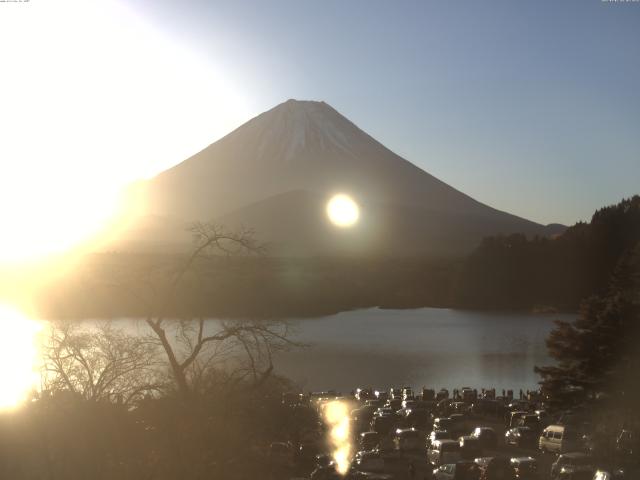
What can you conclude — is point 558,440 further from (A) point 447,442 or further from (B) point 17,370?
(B) point 17,370

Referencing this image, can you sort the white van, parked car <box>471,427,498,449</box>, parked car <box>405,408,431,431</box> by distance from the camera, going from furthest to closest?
1. parked car <box>405,408,431,431</box>
2. parked car <box>471,427,498,449</box>
3. the white van

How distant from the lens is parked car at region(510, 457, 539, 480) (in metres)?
9.94

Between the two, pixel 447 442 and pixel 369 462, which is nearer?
pixel 369 462

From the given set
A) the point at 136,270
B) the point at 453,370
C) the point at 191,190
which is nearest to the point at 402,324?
the point at 453,370

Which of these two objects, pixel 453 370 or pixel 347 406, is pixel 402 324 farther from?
pixel 347 406

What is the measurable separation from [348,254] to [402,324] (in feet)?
95.4

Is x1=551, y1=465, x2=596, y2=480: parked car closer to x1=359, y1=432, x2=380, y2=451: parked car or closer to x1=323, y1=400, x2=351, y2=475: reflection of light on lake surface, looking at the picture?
x1=323, y1=400, x2=351, y2=475: reflection of light on lake surface

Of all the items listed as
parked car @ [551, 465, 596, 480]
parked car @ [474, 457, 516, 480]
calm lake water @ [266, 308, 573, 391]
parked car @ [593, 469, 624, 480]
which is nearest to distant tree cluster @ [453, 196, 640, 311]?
calm lake water @ [266, 308, 573, 391]

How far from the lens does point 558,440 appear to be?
39.5ft

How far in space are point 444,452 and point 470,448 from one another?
70cm

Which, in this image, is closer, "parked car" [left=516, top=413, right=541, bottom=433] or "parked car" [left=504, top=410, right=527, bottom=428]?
"parked car" [left=516, top=413, right=541, bottom=433]

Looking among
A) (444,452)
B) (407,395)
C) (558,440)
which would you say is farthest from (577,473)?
→ (407,395)

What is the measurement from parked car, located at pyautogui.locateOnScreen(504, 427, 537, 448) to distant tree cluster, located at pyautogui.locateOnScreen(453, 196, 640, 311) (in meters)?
41.1

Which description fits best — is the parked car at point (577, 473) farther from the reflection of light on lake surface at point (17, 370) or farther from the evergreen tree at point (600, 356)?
the reflection of light on lake surface at point (17, 370)
